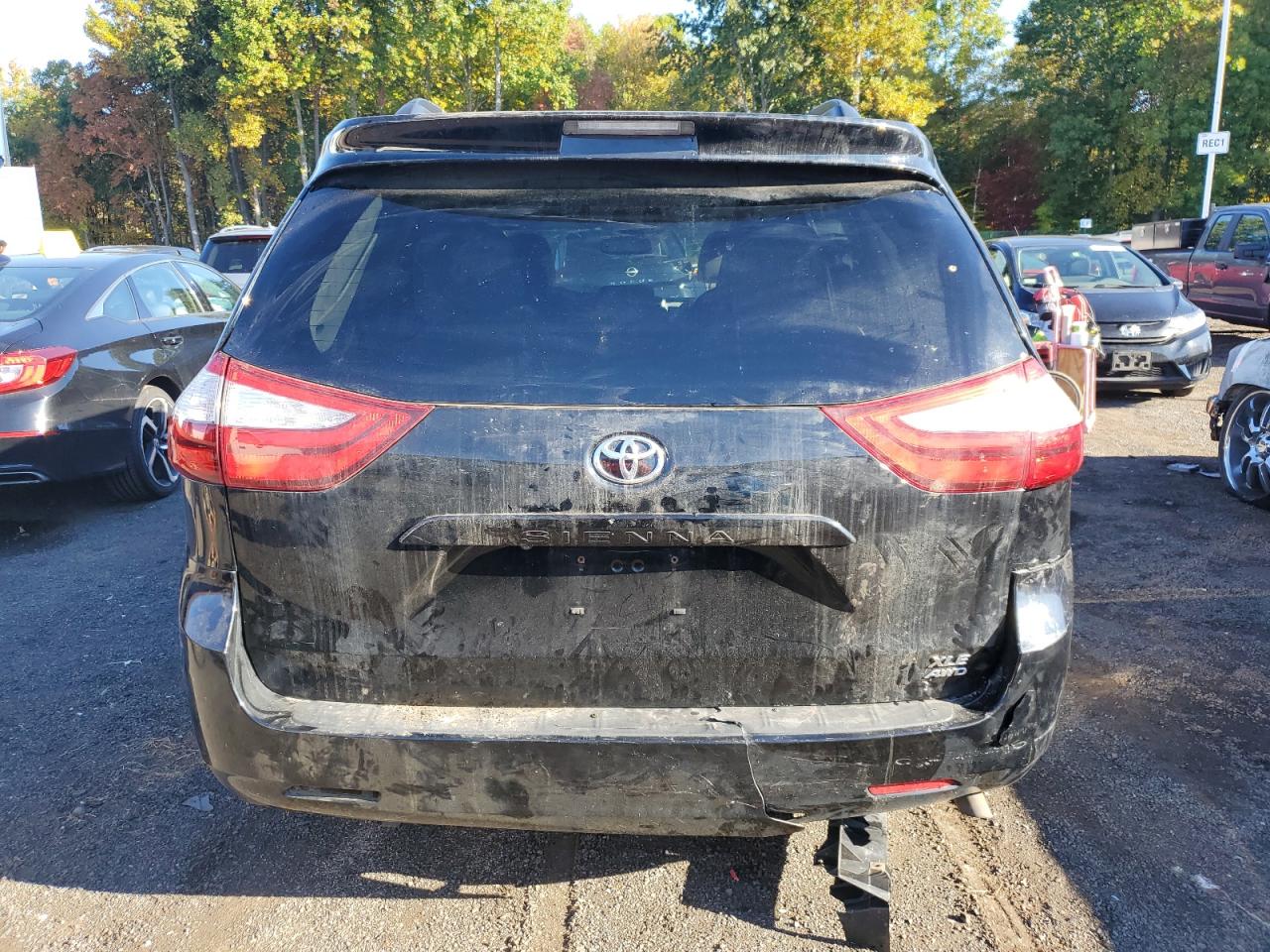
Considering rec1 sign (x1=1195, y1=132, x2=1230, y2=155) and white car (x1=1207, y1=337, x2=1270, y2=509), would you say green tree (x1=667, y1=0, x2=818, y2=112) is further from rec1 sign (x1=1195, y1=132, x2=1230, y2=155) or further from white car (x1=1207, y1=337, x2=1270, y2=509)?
white car (x1=1207, y1=337, x2=1270, y2=509)

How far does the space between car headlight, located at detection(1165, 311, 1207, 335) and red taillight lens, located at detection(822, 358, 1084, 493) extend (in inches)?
363

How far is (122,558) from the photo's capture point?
A: 5863mm

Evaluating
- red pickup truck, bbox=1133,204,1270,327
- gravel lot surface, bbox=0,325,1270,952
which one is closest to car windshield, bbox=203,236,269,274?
gravel lot surface, bbox=0,325,1270,952

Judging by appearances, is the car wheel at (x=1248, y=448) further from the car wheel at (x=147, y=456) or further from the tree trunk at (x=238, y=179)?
the tree trunk at (x=238, y=179)

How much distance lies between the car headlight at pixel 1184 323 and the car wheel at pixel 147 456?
9.28m

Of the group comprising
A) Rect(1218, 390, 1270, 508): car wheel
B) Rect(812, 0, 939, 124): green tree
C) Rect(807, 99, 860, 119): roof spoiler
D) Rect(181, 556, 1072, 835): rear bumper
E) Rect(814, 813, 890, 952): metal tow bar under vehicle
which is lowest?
Rect(1218, 390, 1270, 508): car wheel

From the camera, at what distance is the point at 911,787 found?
7.15ft

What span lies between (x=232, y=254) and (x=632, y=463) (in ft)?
47.9

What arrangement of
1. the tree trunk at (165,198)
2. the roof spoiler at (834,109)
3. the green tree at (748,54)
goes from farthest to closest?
the tree trunk at (165,198) → the green tree at (748,54) → the roof spoiler at (834,109)

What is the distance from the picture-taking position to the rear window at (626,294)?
212 cm

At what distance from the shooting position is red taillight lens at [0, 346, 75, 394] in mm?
6062

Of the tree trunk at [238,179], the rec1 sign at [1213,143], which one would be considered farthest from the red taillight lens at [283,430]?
the tree trunk at [238,179]

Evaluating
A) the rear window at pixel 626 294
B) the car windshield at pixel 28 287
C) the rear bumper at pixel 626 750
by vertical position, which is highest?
the rear window at pixel 626 294

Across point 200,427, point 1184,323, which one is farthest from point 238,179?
point 200,427
